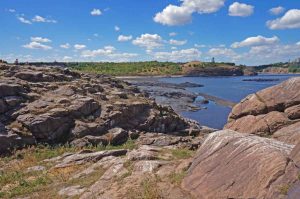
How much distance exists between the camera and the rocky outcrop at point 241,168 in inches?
481

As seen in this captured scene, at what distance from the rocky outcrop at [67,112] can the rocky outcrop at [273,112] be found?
13.1 metres

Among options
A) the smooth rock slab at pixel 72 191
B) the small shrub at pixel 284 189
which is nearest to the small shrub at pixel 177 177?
the smooth rock slab at pixel 72 191

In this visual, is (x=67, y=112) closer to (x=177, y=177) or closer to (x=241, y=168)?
(x=177, y=177)

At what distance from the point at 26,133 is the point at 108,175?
50.3 ft

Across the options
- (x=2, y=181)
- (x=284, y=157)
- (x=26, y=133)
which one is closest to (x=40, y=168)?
(x=2, y=181)

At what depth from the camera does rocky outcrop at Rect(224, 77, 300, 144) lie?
21.2m

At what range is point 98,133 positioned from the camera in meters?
34.3

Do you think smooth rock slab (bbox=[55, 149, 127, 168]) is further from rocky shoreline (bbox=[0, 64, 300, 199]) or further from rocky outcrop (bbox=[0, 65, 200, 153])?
rocky outcrop (bbox=[0, 65, 200, 153])

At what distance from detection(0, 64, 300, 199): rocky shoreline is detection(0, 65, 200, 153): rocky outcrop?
9 centimetres

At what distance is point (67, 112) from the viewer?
1363 inches

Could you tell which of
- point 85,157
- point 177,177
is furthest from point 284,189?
point 85,157

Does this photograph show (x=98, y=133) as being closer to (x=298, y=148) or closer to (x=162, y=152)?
(x=162, y=152)

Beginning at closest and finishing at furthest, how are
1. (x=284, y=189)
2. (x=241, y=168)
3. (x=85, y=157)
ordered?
(x=284, y=189) → (x=241, y=168) → (x=85, y=157)

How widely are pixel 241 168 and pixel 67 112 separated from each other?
23.4 metres
